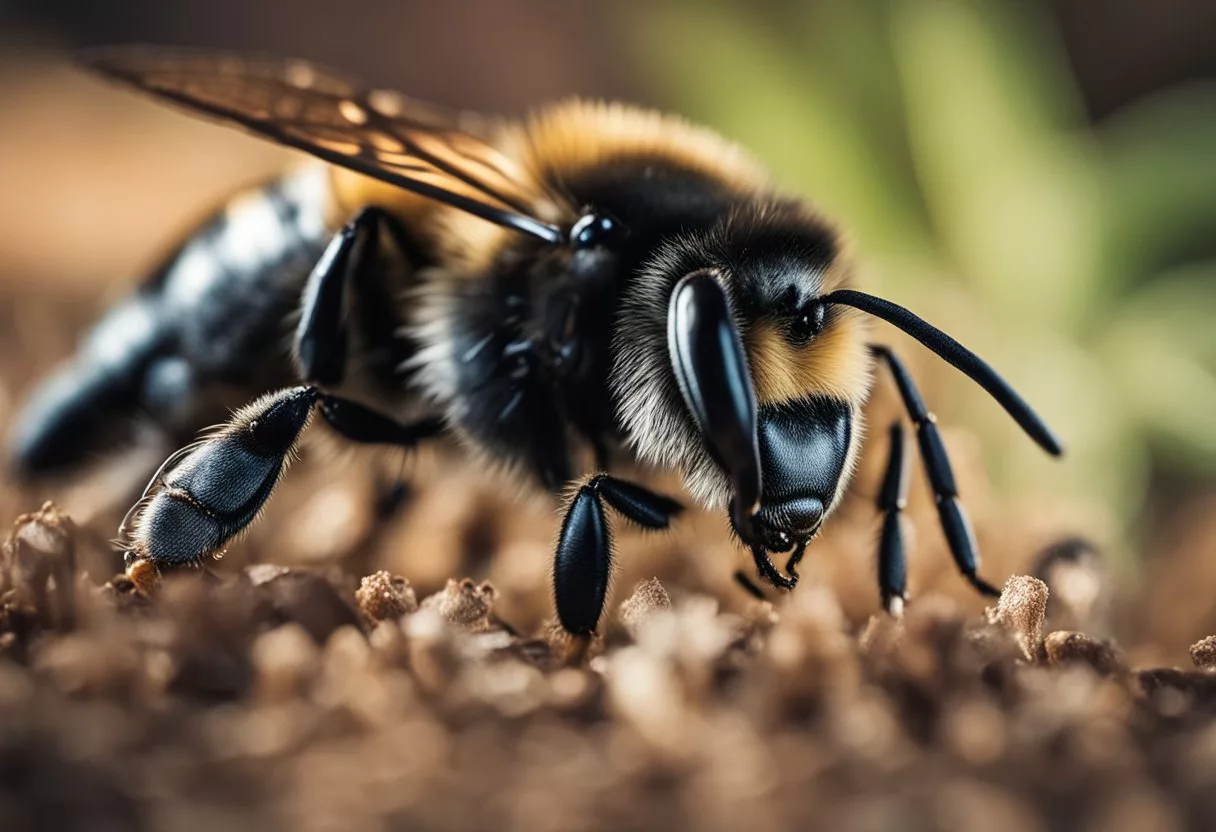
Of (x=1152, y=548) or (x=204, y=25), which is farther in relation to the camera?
(x=204, y=25)

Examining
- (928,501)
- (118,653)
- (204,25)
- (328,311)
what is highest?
(204,25)

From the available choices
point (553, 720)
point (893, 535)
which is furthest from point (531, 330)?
point (553, 720)

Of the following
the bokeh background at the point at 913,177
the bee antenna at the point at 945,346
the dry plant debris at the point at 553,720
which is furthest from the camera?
the bokeh background at the point at 913,177

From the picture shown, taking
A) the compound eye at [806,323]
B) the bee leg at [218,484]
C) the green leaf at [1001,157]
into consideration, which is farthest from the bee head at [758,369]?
the green leaf at [1001,157]

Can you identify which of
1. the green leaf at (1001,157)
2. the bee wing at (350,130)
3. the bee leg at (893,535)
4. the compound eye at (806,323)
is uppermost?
the green leaf at (1001,157)

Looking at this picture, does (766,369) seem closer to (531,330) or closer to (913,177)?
(531,330)

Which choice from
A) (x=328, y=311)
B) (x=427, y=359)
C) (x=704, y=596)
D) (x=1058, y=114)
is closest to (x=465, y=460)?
(x=427, y=359)

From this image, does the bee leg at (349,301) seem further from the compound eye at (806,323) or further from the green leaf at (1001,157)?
the green leaf at (1001,157)

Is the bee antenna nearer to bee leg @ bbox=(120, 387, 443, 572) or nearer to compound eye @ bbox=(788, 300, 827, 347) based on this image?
compound eye @ bbox=(788, 300, 827, 347)

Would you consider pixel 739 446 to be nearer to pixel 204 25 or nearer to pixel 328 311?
pixel 328 311
